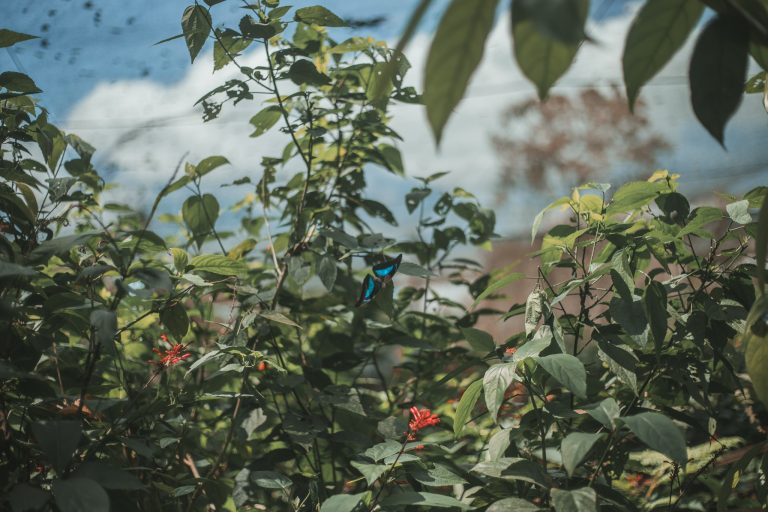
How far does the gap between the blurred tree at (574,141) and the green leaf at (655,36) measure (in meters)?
2.64

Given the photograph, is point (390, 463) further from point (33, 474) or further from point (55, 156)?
point (55, 156)

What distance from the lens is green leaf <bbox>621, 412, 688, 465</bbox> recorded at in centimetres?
65

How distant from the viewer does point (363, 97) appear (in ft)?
4.18

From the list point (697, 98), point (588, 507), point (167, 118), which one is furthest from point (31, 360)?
point (167, 118)

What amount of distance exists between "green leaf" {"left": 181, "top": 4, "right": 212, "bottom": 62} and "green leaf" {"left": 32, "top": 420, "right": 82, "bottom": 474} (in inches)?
19.0

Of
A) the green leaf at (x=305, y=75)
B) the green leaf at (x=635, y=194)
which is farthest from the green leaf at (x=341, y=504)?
the green leaf at (x=305, y=75)

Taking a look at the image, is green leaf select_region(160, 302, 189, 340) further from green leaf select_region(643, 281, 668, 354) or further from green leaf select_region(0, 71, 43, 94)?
green leaf select_region(643, 281, 668, 354)

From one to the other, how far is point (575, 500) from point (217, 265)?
568mm

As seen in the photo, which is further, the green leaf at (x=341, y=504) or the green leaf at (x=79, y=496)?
the green leaf at (x=341, y=504)

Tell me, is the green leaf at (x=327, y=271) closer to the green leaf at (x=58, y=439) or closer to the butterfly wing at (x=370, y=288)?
the butterfly wing at (x=370, y=288)

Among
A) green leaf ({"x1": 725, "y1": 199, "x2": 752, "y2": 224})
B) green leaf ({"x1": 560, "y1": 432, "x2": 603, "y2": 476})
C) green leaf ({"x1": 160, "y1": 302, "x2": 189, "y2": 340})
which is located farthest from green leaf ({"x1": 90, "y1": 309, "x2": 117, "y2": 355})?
green leaf ({"x1": 725, "y1": 199, "x2": 752, "y2": 224})

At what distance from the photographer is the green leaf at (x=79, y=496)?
0.62 metres

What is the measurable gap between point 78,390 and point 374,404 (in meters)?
0.61

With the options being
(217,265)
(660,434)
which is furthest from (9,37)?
(660,434)
